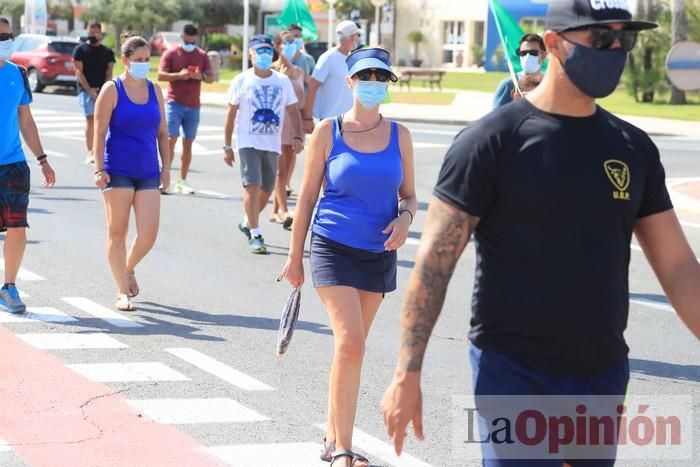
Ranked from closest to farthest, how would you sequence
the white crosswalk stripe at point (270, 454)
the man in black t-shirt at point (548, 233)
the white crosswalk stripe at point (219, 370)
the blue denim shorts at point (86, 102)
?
the man in black t-shirt at point (548, 233)
the white crosswalk stripe at point (270, 454)
the white crosswalk stripe at point (219, 370)
the blue denim shorts at point (86, 102)

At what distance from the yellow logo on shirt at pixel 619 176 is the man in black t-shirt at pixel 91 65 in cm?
1438

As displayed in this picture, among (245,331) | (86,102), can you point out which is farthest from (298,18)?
(245,331)

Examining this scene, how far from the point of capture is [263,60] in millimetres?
11492

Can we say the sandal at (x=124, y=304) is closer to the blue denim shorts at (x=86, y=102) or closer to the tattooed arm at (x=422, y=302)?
the tattooed arm at (x=422, y=302)

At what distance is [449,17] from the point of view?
74.7m

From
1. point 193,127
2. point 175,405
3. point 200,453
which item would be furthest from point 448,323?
point 193,127

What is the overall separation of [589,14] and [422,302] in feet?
3.13

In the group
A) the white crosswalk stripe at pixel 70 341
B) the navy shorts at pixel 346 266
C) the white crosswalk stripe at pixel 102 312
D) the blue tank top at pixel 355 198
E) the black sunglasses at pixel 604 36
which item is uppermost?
the black sunglasses at pixel 604 36

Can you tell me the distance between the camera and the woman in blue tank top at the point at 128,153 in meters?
8.93

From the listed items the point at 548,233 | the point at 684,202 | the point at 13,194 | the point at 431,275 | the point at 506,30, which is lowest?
the point at 684,202

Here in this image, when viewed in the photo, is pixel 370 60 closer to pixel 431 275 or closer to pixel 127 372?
pixel 127 372

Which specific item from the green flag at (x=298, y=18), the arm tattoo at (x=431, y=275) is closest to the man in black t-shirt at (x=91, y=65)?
the green flag at (x=298, y=18)

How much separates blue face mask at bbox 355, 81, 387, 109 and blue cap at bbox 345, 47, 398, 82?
93mm

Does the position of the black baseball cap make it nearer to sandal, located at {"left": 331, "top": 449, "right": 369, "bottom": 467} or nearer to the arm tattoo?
the arm tattoo
